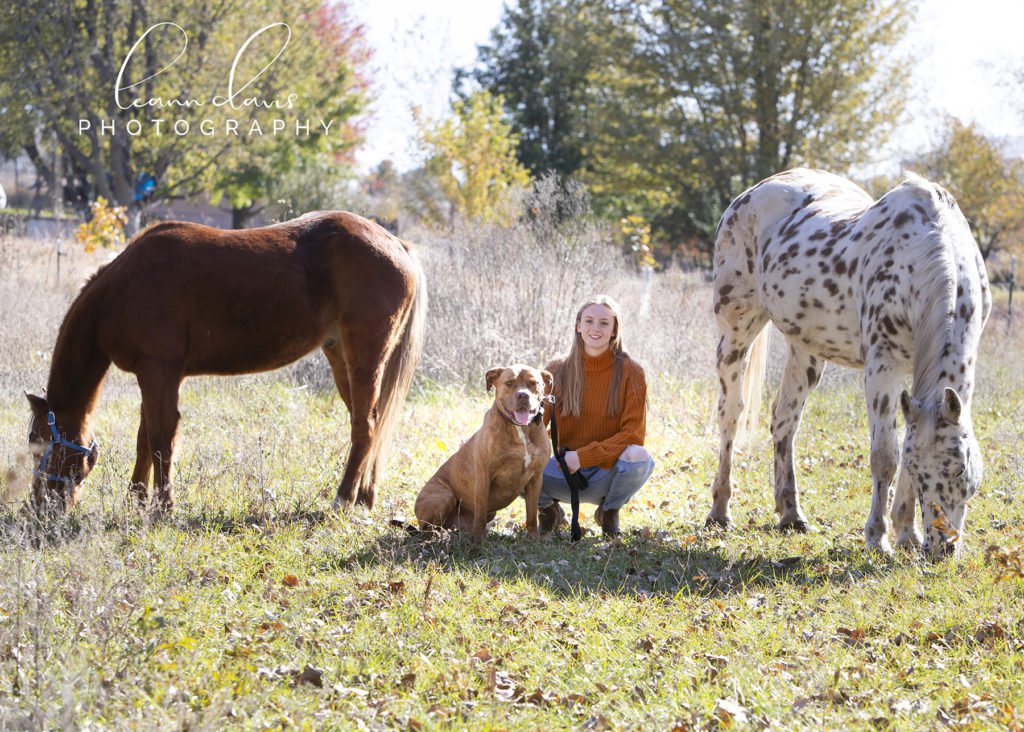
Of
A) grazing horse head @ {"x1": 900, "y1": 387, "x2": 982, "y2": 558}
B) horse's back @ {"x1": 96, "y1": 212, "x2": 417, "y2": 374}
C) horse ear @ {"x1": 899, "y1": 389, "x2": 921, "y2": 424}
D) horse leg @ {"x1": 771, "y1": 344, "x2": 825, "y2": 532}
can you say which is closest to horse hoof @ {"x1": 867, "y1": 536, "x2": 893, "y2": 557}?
grazing horse head @ {"x1": 900, "y1": 387, "x2": 982, "y2": 558}

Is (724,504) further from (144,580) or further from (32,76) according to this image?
(32,76)

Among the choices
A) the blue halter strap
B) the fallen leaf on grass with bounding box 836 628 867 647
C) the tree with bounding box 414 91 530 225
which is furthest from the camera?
the tree with bounding box 414 91 530 225

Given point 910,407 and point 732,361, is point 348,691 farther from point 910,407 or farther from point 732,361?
point 732,361

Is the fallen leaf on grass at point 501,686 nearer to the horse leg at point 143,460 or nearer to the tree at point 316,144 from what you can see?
the horse leg at point 143,460

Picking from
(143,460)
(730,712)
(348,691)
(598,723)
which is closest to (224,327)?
(143,460)

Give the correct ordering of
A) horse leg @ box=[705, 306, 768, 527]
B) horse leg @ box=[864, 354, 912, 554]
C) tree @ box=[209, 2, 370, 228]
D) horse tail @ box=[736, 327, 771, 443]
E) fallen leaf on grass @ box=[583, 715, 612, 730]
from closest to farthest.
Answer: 1. fallen leaf on grass @ box=[583, 715, 612, 730]
2. horse leg @ box=[864, 354, 912, 554]
3. horse leg @ box=[705, 306, 768, 527]
4. horse tail @ box=[736, 327, 771, 443]
5. tree @ box=[209, 2, 370, 228]

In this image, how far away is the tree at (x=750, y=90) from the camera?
21156 millimetres

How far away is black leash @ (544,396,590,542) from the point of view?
5.22 m

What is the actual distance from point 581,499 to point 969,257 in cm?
266

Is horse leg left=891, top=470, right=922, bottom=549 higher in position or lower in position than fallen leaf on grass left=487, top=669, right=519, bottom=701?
higher

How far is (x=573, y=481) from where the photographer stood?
5238 millimetres

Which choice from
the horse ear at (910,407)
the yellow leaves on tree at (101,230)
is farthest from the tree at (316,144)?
the horse ear at (910,407)

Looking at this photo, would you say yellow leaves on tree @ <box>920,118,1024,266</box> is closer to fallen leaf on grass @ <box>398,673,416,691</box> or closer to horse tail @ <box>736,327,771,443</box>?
horse tail @ <box>736,327,771,443</box>

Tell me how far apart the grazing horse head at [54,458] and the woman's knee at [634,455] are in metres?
3.24
